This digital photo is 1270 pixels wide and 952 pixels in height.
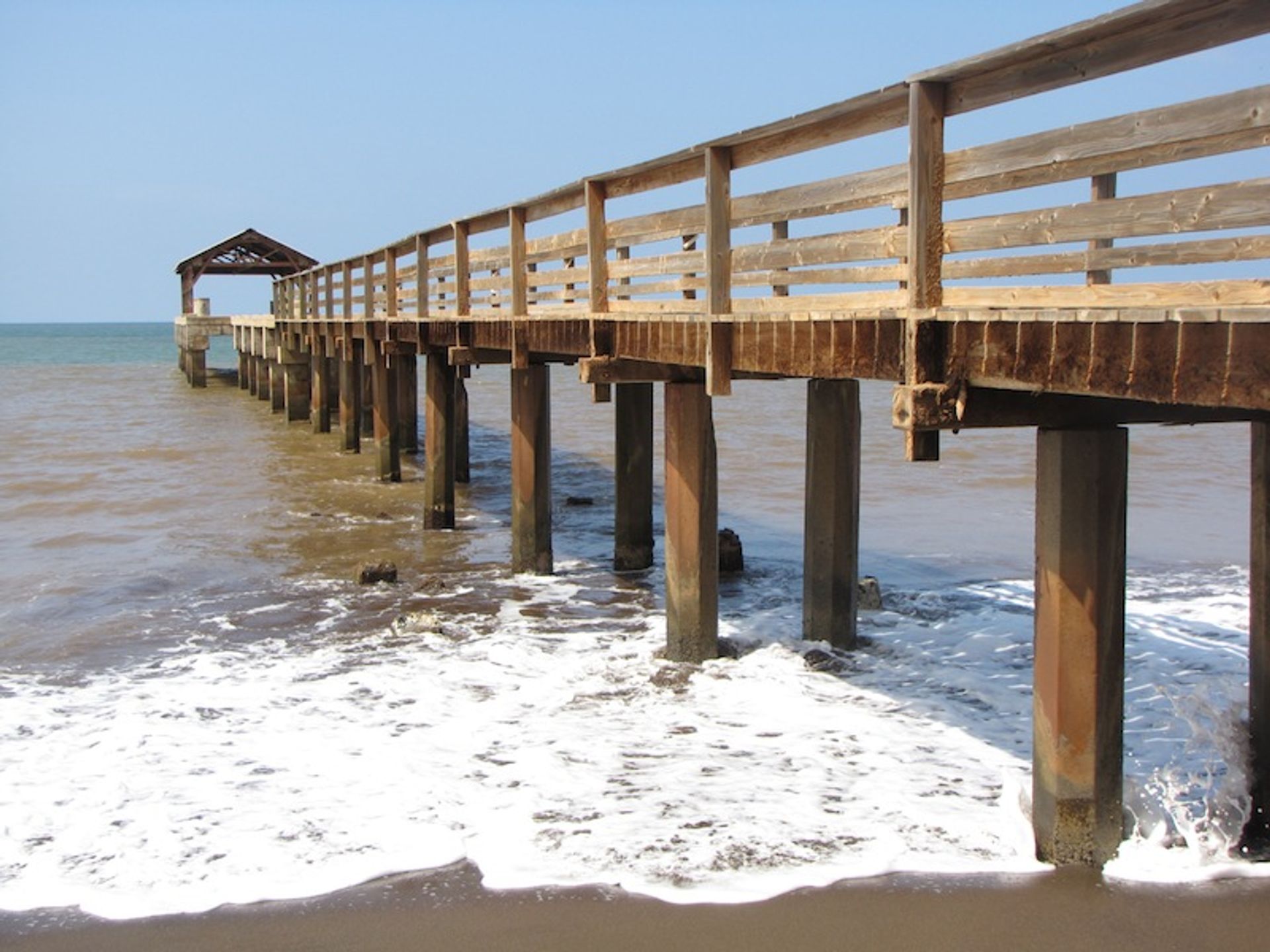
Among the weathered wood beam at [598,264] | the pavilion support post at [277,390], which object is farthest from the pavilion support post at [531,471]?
the pavilion support post at [277,390]

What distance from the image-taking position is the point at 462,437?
19.2 meters

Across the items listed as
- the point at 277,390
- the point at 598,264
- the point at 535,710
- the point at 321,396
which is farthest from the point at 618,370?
the point at 277,390

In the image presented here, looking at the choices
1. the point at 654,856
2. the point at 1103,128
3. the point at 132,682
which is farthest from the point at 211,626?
the point at 1103,128

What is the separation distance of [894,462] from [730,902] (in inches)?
671

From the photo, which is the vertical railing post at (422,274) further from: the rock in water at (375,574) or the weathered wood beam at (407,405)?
the weathered wood beam at (407,405)

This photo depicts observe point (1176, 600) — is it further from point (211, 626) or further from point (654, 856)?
point (211, 626)

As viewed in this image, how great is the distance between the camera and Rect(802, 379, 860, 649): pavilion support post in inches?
345

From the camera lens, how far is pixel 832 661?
888 cm

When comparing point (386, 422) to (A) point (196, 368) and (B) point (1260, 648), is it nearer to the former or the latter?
(B) point (1260, 648)

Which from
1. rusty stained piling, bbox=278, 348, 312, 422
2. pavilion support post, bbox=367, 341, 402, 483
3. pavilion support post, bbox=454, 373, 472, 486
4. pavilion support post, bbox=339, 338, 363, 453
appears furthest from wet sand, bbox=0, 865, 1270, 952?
rusty stained piling, bbox=278, 348, 312, 422

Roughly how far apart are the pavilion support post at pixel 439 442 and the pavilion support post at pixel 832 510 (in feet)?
19.2

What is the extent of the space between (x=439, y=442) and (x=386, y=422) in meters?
3.92

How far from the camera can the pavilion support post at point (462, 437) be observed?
61.4 feet

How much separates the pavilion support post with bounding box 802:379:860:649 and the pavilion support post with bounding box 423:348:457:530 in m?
5.84
